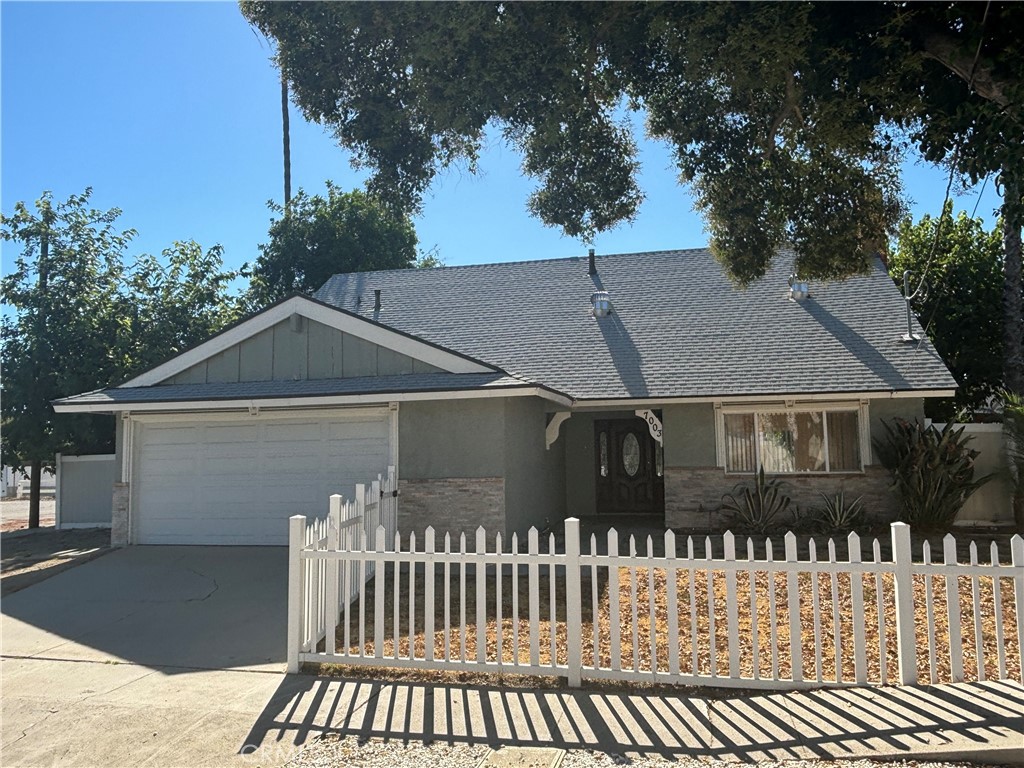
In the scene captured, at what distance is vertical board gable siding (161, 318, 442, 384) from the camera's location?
38.0 feet

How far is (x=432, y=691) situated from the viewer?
5.45 metres

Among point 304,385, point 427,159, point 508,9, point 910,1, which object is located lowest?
point 304,385

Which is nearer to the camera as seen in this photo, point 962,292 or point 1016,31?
point 1016,31

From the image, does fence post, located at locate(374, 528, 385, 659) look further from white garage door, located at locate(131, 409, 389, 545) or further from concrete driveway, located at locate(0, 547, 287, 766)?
white garage door, located at locate(131, 409, 389, 545)

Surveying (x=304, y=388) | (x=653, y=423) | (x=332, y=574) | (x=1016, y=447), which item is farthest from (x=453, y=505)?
(x=1016, y=447)

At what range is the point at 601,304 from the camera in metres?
15.9

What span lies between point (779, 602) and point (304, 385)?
7.39 metres

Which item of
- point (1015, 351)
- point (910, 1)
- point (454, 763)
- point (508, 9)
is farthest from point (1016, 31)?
point (1015, 351)

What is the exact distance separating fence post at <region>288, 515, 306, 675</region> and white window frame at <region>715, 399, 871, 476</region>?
28.8 ft

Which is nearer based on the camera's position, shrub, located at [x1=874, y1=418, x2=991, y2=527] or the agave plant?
shrub, located at [x1=874, y1=418, x2=991, y2=527]

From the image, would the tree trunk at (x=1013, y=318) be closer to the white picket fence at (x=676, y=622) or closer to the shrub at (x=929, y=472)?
the shrub at (x=929, y=472)

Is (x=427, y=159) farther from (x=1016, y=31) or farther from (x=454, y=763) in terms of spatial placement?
(x=454, y=763)

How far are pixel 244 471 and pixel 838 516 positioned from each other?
31.5 feet

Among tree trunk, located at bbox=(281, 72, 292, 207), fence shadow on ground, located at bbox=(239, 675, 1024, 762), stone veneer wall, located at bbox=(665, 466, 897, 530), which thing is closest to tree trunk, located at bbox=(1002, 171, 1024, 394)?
stone veneer wall, located at bbox=(665, 466, 897, 530)
